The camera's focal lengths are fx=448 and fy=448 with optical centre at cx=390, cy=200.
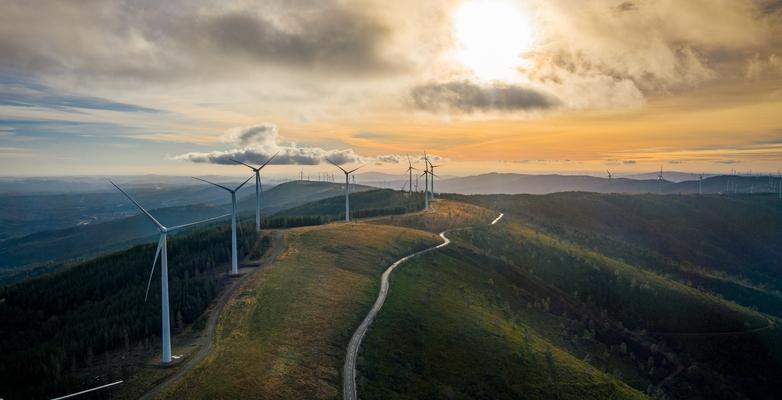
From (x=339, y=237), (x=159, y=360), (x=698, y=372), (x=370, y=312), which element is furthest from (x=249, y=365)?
(x=698, y=372)

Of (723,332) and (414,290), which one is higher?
(414,290)

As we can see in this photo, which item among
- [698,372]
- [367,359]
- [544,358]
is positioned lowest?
[698,372]

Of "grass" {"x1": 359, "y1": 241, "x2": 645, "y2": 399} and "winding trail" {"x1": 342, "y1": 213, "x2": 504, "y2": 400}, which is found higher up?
"winding trail" {"x1": 342, "y1": 213, "x2": 504, "y2": 400}

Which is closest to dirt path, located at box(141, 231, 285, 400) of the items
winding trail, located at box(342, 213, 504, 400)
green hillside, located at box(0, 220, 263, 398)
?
green hillside, located at box(0, 220, 263, 398)

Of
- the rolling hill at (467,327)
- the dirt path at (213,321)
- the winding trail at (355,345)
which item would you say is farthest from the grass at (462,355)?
the dirt path at (213,321)

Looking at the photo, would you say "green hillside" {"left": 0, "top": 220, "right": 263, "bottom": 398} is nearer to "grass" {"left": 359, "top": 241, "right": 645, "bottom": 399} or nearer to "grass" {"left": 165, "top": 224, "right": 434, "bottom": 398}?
"grass" {"left": 165, "top": 224, "right": 434, "bottom": 398}

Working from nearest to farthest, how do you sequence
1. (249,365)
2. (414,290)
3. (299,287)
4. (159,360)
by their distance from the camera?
(249,365) → (159,360) → (299,287) → (414,290)

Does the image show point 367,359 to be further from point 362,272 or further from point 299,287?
point 362,272

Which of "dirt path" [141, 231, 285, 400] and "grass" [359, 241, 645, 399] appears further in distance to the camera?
"grass" [359, 241, 645, 399]
